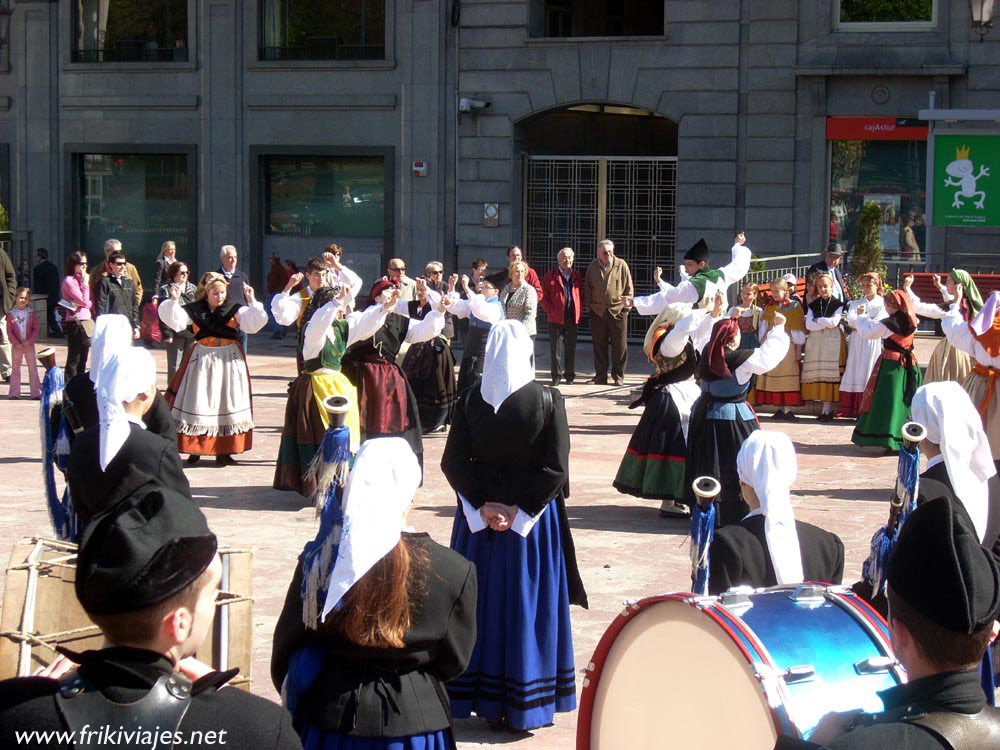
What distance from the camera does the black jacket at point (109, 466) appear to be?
206 inches

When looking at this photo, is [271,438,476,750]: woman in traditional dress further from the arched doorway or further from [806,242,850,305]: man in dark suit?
the arched doorway

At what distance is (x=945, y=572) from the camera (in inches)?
116

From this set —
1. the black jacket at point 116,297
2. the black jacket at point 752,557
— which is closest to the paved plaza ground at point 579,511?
the black jacket at point 116,297

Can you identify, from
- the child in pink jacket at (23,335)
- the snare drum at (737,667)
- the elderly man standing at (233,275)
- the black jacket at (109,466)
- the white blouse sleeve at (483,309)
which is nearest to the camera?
the snare drum at (737,667)

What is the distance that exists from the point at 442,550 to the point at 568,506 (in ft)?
21.3

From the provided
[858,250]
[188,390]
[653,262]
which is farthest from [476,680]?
[653,262]

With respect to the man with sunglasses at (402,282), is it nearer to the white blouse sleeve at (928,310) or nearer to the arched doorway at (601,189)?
the white blouse sleeve at (928,310)

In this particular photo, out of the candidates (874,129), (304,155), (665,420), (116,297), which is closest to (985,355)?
(665,420)

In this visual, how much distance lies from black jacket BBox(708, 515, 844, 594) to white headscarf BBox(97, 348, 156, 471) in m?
2.21

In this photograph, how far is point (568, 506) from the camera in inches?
412

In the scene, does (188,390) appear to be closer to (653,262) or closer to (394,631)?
(394,631)

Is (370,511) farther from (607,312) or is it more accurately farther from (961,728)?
(607,312)

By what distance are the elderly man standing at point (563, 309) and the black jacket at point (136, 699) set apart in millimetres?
14756

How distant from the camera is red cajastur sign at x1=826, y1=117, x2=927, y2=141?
20312 millimetres
